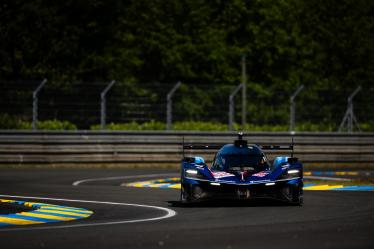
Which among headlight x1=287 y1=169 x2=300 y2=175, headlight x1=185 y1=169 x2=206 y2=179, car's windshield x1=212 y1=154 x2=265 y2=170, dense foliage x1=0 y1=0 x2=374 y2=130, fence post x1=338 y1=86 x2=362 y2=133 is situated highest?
dense foliage x1=0 y1=0 x2=374 y2=130

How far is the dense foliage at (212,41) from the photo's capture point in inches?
1818

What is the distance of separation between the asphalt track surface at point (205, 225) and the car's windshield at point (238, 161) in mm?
735

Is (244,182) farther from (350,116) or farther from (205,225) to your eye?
(350,116)

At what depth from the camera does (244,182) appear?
16.6 m

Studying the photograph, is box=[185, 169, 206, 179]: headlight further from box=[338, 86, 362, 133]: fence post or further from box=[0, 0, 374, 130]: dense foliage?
box=[0, 0, 374, 130]: dense foliage

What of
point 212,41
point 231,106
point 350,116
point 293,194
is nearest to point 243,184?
point 293,194

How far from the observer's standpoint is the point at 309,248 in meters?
10.7

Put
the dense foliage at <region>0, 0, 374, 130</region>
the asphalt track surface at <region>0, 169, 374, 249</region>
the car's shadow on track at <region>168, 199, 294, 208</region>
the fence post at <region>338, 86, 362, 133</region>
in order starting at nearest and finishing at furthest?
the asphalt track surface at <region>0, 169, 374, 249</region>, the car's shadow on track at <region>168, 199, 294, 208</region>, the fence post at <region>338, 86, 362, 133</region>, the dense foliage at <region>0, 0, 374, 130</region>

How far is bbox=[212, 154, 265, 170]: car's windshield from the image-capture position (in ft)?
58.0

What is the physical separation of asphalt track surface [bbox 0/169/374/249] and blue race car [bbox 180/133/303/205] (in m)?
0.23

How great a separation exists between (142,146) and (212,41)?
1943cm

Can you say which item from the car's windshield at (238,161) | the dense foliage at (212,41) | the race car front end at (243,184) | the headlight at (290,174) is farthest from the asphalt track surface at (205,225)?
the dense foliage at (212,41)

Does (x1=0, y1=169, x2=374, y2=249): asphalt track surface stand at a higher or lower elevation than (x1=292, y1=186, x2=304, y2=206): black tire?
lower

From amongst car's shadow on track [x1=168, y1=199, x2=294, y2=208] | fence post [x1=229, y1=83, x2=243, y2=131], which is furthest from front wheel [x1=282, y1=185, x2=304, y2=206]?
fence post [x1=229, y1=83, x2=243, y2=131]
